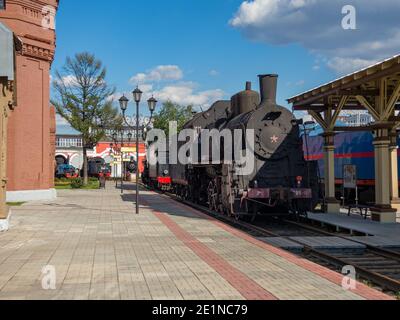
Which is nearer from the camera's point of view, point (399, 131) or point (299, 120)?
point (299, 120)

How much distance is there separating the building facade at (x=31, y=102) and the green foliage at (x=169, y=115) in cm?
4236

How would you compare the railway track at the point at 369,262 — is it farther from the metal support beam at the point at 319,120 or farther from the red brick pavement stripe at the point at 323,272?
the metal support beam at the point at 319,120

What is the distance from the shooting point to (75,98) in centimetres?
4391

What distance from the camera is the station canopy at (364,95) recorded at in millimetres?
14041

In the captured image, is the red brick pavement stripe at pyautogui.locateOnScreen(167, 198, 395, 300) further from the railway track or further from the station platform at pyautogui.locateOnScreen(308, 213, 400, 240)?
A: the station platform at pyautogui.locateOnScreen(308, 213, 400, 240)

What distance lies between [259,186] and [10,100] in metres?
8.15

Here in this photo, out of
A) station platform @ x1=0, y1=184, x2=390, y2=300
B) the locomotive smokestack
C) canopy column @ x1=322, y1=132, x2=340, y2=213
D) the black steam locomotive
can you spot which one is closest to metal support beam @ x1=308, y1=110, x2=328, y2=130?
canopy column @ x1=322, y1=132, x2=340, y2=213

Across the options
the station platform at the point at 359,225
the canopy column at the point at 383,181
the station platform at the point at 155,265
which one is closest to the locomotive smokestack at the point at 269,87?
the canopy column at the point at 383,181

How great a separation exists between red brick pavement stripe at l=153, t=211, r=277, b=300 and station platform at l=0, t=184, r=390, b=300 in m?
0.01

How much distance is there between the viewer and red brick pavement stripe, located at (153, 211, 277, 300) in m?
6.82

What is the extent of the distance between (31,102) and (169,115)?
45611 millimetres

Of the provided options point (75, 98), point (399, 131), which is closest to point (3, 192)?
point (399, 131)

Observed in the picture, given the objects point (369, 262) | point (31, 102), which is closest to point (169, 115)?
point (31, 102)
